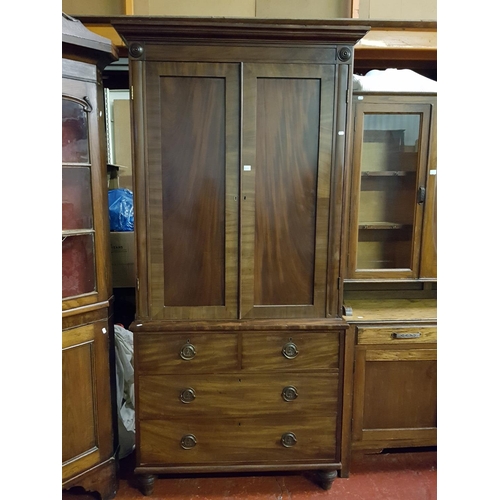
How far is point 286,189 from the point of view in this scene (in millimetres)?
1541

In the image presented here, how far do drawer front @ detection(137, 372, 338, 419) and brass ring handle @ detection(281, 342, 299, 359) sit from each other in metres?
0.09

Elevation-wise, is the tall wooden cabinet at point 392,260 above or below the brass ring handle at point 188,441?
above

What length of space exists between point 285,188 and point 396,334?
2.73ft

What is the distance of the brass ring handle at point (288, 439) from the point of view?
1.66m

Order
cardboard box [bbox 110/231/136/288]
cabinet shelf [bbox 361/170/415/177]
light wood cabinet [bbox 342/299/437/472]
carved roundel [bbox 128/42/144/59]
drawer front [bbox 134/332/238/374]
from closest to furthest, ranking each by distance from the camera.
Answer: carved roundel [bbox 128/42/144/59]
drawer front [bbox 134/332/238/374]
light wood cabinet [bbox 342/299/437/472]
cabinet shelf [bbox 361/170/415/177]
cardboard box [bbox 110/231/136/288]

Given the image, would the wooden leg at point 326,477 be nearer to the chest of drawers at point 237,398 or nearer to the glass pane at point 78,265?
the chest of drawers at point 237,398

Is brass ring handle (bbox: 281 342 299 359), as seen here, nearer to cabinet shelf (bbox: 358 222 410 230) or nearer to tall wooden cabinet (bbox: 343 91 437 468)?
tall wooden cabinet (bbox: 343 91 437 468)

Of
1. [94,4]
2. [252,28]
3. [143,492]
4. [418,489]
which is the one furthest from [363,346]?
[94,4]

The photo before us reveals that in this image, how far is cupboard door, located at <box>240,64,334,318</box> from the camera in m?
1.47

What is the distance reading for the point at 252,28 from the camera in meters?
1.39

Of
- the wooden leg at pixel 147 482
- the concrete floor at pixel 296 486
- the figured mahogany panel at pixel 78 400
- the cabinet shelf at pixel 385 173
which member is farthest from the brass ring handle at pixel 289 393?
the cabinet shelf at pixel 385 173

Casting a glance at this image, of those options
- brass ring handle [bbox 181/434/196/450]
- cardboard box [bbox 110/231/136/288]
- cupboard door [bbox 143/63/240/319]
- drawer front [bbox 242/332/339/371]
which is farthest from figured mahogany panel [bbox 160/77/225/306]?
brass ring handle [bbox 181/434/196/450]

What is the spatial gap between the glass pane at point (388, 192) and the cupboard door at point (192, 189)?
0.69 meters

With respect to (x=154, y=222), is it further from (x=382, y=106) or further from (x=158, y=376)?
(x=382, y=106)
